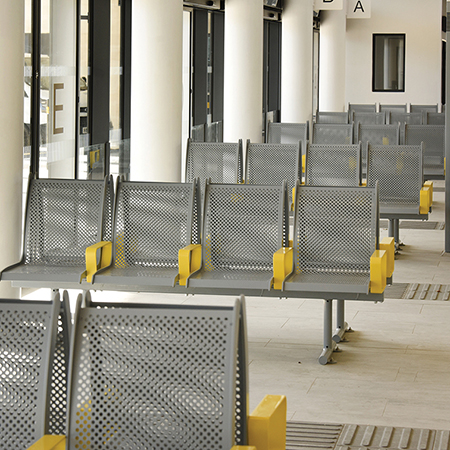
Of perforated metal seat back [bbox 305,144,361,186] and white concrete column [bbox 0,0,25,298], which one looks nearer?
white concrete column [bbox 0,0,25,298]

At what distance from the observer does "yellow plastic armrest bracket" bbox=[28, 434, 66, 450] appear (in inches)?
108

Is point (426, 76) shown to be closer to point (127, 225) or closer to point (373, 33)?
point (373, 33)

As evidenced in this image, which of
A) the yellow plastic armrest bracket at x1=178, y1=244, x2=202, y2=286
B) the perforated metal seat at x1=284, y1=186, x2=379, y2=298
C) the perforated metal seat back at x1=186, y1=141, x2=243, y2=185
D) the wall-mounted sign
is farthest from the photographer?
the wall-mounted sign

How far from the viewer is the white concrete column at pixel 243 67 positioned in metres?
12.4

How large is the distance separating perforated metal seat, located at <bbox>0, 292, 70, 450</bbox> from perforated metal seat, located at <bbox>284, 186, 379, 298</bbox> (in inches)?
121

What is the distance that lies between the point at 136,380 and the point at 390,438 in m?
1.85

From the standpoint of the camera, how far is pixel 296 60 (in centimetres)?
1688

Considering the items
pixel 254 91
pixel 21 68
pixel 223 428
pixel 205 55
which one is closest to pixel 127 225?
pixel 21 68

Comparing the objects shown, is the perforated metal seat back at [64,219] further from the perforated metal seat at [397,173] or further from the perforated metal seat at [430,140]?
the perforated metal seat at [430,140]

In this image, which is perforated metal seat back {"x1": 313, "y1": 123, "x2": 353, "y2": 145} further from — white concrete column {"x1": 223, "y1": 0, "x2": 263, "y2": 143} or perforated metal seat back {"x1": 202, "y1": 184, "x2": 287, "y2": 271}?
perforated metal seat back {"x1": 202, "y1": 184, "x2": 287, "y2": 271}

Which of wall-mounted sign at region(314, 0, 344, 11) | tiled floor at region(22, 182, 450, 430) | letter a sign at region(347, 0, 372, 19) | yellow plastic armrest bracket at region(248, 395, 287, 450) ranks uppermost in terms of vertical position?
letter a sign at region(347, 0, 372, 19)

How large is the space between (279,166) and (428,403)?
4819 millimetres

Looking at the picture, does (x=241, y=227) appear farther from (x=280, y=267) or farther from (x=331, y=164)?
(x=331, y=164)

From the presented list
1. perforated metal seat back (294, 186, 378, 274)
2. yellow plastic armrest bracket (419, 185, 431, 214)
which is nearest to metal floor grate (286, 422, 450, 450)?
perforated metal seat back (294, 186, 378, 274)
